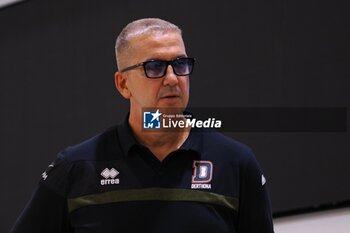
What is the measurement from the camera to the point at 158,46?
1420 millimetres

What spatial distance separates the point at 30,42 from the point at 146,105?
1223 millimetres

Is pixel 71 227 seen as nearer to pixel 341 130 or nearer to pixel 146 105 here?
pixel 146 105

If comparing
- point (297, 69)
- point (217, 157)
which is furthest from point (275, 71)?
point (217, 157)

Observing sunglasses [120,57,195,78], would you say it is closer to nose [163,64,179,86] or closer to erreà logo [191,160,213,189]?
nose [163,64,179,86]

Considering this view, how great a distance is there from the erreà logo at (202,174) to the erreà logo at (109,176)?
0.18 meters

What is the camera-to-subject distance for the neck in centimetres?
145

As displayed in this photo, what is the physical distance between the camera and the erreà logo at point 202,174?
139 centimetres

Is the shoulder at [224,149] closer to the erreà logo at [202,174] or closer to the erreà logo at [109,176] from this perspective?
the erreà logo at [202,174]

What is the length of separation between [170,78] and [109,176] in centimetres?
26

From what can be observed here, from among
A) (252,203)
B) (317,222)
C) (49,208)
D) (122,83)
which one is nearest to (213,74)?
(317,222)

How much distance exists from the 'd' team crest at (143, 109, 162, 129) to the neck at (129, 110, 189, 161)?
0.05 feet

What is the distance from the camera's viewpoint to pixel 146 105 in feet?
4.74

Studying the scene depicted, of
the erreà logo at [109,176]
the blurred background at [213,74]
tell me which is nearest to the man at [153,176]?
the erreà logo at [109,176]

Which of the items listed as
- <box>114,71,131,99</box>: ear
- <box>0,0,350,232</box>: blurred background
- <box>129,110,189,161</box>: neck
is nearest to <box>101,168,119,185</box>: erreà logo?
<box>129,110,189,161</box>: neck
